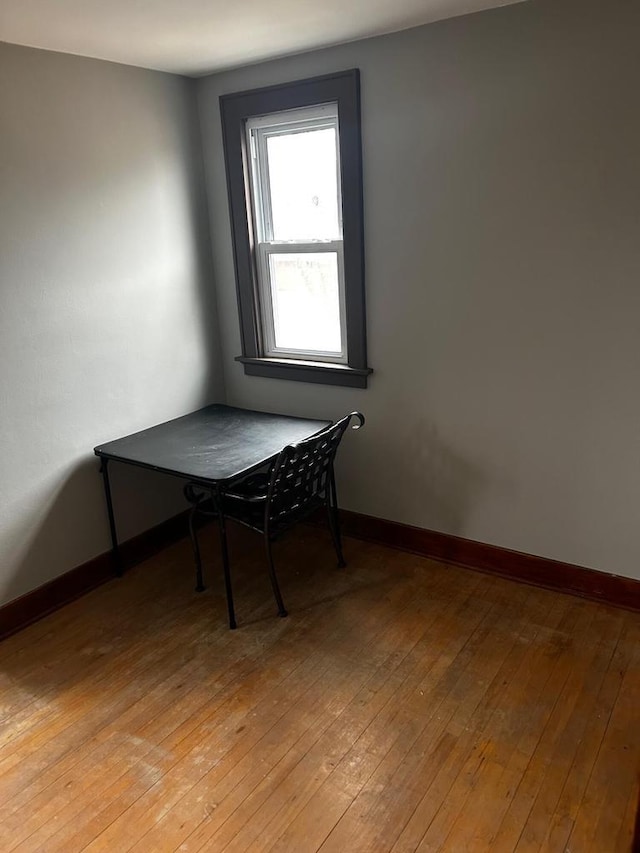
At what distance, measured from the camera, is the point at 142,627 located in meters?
2.60

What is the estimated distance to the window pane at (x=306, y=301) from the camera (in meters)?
3.02

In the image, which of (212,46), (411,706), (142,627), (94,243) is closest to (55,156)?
(94,243)

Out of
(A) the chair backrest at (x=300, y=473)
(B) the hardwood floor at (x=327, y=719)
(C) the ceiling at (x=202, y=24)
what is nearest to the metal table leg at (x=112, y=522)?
(B) the hardwood floor at (x=327, y=719)

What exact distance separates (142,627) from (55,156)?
190 cm

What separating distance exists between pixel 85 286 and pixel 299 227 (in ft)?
3.31

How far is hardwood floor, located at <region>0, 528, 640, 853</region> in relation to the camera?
172 centimetres

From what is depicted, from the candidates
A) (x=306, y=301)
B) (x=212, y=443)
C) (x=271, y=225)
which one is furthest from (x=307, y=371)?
(x=271, y=225)

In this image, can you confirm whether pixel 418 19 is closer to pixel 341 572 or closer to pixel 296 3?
pixel 296 3

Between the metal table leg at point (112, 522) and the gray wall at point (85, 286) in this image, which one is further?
the metal table leg at point (112, 522)

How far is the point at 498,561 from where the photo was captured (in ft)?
9.25

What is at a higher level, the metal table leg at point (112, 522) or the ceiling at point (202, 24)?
the ceiling at point (202, 24)

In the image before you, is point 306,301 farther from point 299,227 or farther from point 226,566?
point 226,566

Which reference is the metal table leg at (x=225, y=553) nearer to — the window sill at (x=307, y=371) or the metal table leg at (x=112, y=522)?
the metal table leg at (x=112, y=522)

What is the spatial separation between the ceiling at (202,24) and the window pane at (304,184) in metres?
0.36
